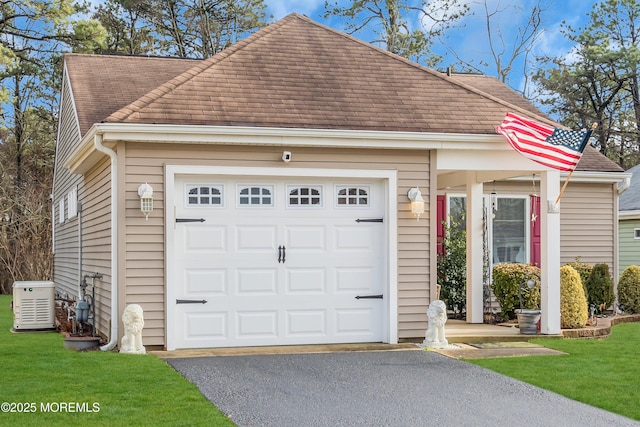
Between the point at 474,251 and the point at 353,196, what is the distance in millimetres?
3243

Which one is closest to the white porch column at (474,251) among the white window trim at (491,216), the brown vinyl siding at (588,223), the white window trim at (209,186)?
the white window trim at (491,216)

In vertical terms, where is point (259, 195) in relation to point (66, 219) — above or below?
above

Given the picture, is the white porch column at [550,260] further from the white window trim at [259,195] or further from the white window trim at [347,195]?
the white window trim at [259,195]

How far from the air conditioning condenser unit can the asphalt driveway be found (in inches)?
177

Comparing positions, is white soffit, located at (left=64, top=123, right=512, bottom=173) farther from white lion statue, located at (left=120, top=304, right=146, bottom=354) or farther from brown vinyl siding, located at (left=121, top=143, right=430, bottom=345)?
white lion statue, located at (left=120, top=304, right=146, bottom=354)

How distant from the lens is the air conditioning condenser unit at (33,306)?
39.5 feet

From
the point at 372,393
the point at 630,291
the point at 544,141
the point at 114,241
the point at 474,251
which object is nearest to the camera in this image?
the point at 372,393

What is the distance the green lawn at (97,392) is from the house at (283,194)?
1.04 meters

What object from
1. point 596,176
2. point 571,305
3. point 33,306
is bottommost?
point 33,306

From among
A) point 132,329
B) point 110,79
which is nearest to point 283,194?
point 132,329

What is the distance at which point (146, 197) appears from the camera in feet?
29.6

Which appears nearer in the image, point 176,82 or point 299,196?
point 299,196

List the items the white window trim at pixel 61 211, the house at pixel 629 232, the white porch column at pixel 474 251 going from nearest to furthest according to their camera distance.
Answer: the white porch column at pixel 474 251 → the white window trim at pixel 61 211 → the house at pixel 629 232

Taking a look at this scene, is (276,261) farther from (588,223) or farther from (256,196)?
(588,223)
